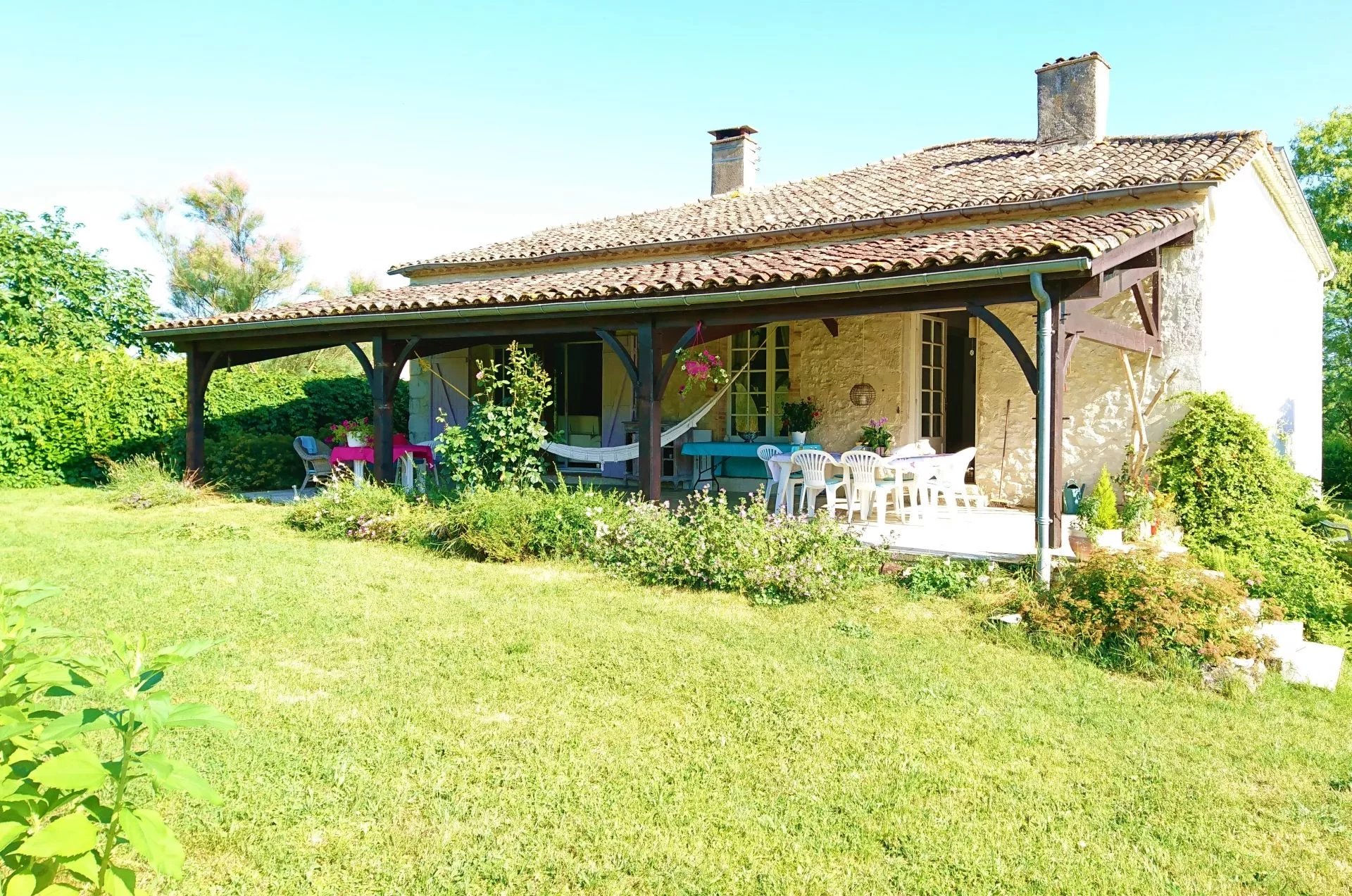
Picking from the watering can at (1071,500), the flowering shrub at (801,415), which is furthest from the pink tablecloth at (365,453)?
the watering can at (1071,500)

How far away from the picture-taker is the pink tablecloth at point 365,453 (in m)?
11.2

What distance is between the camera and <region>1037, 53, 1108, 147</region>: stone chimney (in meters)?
11.8

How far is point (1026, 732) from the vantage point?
13.0 feet

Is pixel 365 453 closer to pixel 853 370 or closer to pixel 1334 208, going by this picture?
pixel 853 370

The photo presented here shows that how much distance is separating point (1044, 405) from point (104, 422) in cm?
1375

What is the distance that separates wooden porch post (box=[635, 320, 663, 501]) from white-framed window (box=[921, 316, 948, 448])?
3.84 m

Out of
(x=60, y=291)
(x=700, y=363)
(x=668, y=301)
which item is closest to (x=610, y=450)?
(x=700, y=363)

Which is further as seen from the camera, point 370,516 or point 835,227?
point 835,227

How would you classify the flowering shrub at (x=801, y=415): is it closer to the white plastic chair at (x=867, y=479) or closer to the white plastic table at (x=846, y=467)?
the white plastic table at (x=846, y=467)

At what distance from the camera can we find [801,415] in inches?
422

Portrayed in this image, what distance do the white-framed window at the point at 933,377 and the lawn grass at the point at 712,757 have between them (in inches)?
194

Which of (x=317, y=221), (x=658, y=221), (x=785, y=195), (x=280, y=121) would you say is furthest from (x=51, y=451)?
(x=317, y=221)

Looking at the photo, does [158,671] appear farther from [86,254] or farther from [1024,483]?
[86,254]

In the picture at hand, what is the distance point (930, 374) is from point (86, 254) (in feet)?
62.8
